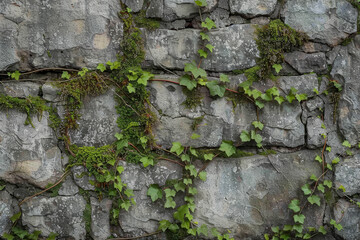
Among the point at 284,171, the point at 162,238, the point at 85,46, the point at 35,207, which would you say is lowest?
the point at 162,238

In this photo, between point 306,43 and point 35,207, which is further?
point 306,43

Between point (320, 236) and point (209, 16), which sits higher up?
point (209, 16)

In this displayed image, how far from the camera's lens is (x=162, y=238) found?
2.51m

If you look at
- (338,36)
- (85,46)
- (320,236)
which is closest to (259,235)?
(320,236)

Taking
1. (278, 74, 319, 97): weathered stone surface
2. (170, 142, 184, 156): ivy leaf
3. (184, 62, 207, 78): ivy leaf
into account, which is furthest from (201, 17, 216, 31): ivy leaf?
(170, 142, 184, 156): ivy leaf

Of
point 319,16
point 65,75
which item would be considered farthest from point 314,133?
point 65,75

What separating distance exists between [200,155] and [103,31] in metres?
1.20

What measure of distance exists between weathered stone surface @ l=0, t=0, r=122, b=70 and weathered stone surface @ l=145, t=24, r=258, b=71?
31 cm

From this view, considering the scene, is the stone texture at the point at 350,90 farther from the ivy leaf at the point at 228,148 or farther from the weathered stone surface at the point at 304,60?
the ivy leaf at the point at 228,148

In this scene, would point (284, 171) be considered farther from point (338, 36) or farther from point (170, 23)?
point (170, 23)

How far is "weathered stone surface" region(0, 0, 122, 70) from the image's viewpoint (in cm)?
233

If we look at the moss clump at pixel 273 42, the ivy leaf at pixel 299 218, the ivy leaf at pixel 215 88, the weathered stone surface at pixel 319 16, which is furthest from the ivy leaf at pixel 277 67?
Answer: the ivy leaf at pixel 299 218

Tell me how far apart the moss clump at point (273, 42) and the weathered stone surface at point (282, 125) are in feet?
0.93

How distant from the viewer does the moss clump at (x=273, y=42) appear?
8.33 feet
